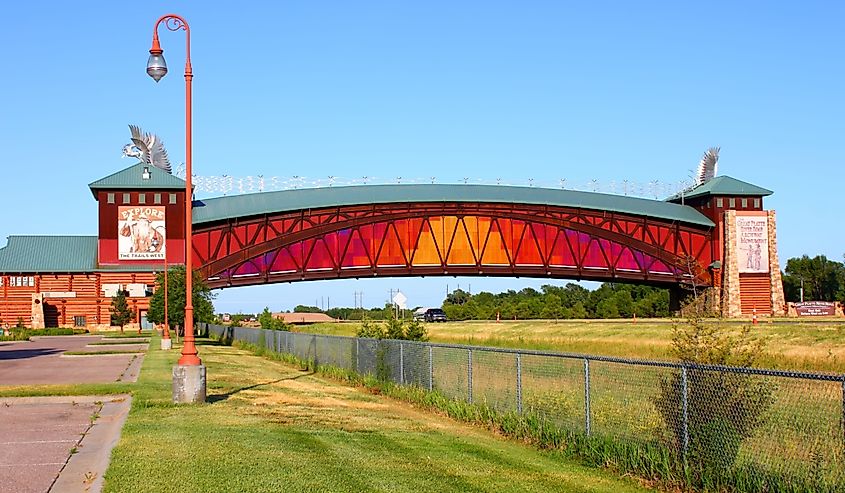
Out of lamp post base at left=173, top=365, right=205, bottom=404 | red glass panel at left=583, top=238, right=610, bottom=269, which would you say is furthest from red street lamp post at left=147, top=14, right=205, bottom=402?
red glass panel at left=583, top=238, right=610, bottom=269

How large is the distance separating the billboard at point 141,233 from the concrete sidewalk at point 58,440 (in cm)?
6390

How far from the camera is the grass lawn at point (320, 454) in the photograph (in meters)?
12.4

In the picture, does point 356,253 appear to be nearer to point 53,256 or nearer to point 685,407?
point 53,256

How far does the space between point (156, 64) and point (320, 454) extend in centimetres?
1200

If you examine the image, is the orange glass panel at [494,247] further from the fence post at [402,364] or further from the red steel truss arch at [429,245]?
the fence post at [402,364]

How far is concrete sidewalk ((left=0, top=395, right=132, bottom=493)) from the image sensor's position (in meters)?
12.6

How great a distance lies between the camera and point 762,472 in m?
11.4

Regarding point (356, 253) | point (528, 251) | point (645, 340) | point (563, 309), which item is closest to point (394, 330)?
point (645, 340)

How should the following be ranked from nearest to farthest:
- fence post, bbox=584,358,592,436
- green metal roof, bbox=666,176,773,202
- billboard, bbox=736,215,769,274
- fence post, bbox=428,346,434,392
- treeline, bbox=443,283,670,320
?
fence post, bbox=584,358,592,436 < fence post, bbox=428,346,434,392 < billboard, bbox=736,215,769,274 < green metal roof, bbox=666,176,773,202 < treeline, bbox=443,283,670,320

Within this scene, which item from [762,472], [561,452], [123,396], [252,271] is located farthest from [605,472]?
[252,271]

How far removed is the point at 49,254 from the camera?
9181 cm

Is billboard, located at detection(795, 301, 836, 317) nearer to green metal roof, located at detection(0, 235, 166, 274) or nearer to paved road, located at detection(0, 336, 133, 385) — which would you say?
green metal roof, located at detection(0, 235, 166, 274)

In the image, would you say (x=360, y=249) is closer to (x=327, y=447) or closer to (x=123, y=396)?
(x=123, y=396)

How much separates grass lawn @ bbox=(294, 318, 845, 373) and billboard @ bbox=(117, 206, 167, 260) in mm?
21987
